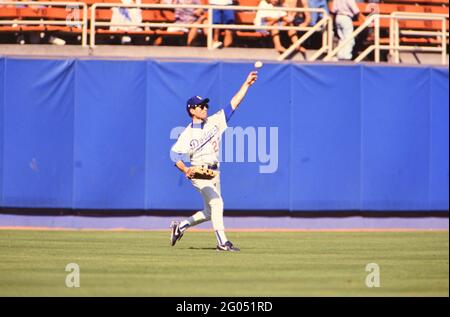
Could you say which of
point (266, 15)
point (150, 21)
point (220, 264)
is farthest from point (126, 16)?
point (220, 264)

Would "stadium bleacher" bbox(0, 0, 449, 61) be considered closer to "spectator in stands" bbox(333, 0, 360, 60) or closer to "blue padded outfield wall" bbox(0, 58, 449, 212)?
"spectator in stands" bbox(333, 0, 360, 60)

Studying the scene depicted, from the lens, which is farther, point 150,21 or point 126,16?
point 150,21

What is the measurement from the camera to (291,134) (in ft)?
67.7

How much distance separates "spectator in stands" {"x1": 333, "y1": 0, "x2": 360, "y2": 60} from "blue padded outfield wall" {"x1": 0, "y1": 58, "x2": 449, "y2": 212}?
1259mm

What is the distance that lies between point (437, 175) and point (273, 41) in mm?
4612

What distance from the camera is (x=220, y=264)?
1246cm

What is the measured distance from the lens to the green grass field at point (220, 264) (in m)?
10.1

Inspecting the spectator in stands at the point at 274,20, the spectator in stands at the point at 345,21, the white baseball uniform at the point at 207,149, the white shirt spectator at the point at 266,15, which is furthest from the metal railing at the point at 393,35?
the white baseball uniform at the point at 207,149

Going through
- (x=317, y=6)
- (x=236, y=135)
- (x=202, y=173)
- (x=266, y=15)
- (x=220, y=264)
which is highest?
(x=317, y=6)

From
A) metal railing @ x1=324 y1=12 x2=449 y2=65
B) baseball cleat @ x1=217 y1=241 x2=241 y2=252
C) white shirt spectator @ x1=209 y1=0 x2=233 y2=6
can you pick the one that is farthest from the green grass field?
white shirt spectator @ x1=209 y1=0 x2=233 y2=6

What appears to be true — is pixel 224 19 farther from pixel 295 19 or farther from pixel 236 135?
pixel 236 135

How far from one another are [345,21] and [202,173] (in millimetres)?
8920

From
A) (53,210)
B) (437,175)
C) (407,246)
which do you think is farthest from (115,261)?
(437,175)
